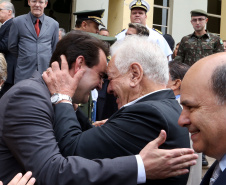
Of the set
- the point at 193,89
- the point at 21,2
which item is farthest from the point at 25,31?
the point at 21,2

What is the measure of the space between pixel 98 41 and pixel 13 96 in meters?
0.80

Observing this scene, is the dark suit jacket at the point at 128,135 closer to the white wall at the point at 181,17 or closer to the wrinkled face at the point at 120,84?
the wrinkled face at the point at 120,84

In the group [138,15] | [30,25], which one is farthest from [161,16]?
[30,25]

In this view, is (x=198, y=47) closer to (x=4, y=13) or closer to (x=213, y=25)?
(x=4, y=13)

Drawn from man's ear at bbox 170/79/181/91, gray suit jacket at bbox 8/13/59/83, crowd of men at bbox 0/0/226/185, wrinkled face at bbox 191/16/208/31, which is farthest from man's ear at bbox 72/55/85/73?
wrinkled face at bbox 191/16/208/31

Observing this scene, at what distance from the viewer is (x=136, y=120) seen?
2.34 m

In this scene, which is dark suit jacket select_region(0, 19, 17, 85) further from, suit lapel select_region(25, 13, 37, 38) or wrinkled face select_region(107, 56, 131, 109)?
wrinkled face select_region(107, 56, 131, 109)

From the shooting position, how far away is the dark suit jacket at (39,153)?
2158 mm

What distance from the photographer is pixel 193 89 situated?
1803 millimetres

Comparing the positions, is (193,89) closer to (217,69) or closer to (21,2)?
(217,69)

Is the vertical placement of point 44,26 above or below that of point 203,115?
above

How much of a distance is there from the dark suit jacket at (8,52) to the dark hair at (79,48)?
3591 mm

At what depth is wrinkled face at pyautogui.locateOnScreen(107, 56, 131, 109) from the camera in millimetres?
2707

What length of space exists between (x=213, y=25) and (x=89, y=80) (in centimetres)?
1186
